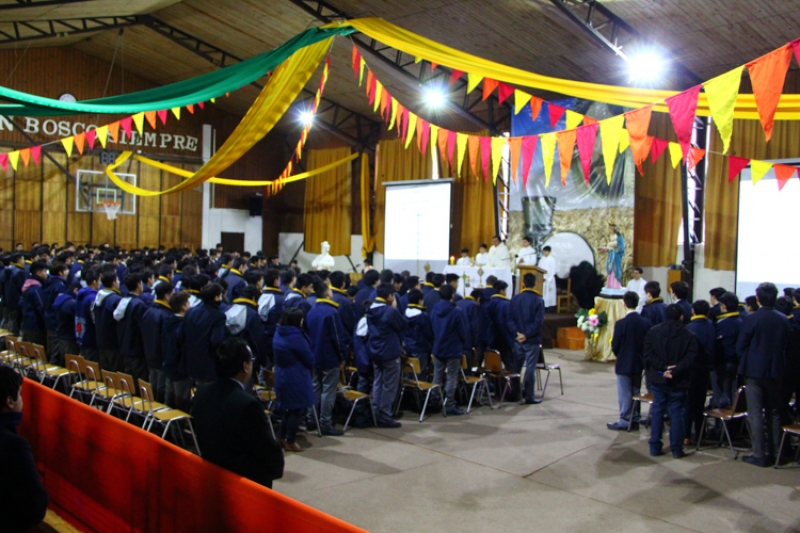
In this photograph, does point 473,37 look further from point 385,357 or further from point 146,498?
point 146,498

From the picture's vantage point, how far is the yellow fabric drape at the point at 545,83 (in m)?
5.17

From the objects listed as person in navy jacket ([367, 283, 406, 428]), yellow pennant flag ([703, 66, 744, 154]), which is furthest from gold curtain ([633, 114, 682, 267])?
yellow pennant flag ([703, 66, 744, 154])

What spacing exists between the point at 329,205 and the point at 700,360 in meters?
14.7

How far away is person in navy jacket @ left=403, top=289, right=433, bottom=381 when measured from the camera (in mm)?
6578

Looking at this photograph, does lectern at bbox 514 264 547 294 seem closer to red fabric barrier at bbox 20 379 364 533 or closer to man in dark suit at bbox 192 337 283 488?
red fabric barrier at bbox 20 379 364 533

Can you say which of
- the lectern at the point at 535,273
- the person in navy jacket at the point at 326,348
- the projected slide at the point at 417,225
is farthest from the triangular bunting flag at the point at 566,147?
the projected slide at the point at 417,225

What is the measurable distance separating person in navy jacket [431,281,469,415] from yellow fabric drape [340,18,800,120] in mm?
2163

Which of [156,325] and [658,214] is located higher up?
[658,214]

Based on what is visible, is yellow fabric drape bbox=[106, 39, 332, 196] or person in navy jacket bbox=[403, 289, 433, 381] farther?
person in navy jacket bbox=[403, 289, 433, 381]

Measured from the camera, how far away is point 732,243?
1102 centimetres

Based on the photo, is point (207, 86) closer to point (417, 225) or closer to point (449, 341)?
point (449, 341)

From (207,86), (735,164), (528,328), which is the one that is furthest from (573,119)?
(207,86)

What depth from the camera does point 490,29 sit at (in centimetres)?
1066

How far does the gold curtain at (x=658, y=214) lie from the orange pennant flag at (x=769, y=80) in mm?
8751
